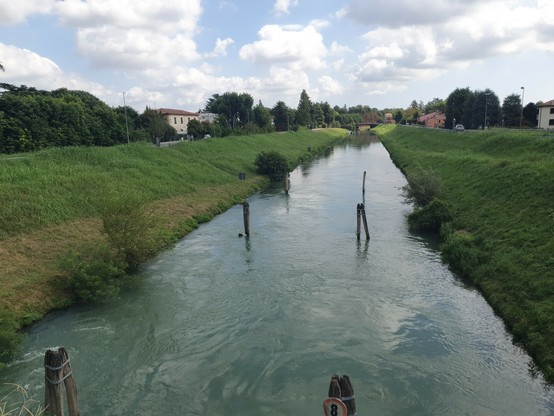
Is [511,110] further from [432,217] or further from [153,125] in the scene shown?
[153,125]

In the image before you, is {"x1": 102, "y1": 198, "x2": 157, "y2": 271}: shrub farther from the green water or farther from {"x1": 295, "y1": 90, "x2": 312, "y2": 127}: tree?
{"x1": 295, "y1": 90, "x2": 312, "y2": 127}: tree

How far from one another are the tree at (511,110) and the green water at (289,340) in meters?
66.5

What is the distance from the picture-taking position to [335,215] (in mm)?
31781

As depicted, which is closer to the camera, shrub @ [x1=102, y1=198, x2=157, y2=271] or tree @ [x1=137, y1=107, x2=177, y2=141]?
shrub @ [x1=102, y1=198, x2=157, y2=271]

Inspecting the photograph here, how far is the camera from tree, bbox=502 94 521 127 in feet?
249

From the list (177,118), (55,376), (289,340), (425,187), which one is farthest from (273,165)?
(177,118)

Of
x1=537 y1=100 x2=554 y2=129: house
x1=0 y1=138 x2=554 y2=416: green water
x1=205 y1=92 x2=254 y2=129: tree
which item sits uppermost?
x1=205 y1=92 x2=254 y2=129: tree

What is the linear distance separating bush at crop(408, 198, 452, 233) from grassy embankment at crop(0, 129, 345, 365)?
1500cm

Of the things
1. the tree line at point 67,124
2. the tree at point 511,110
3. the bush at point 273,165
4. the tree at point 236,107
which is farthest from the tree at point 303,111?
the bush at point 273,165

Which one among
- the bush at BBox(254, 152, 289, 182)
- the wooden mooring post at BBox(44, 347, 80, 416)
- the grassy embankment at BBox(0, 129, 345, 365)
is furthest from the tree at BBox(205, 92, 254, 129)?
the wooden mooring post at BBox(44, 347, 80, 416)

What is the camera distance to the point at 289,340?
1392 centimetres

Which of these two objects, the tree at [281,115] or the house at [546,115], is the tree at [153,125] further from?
the house at [546,115]

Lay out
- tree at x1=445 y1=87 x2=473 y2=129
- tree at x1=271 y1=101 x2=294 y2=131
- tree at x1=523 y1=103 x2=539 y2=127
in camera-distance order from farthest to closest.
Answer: tree at x1=271 y1=101 x2=294 y2=131 < tree at x1=445 y1=87 x2=473 y2=129 < tree at x1=523 y1=103 x2=539 y2=127

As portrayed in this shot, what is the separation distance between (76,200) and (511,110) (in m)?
78.3
